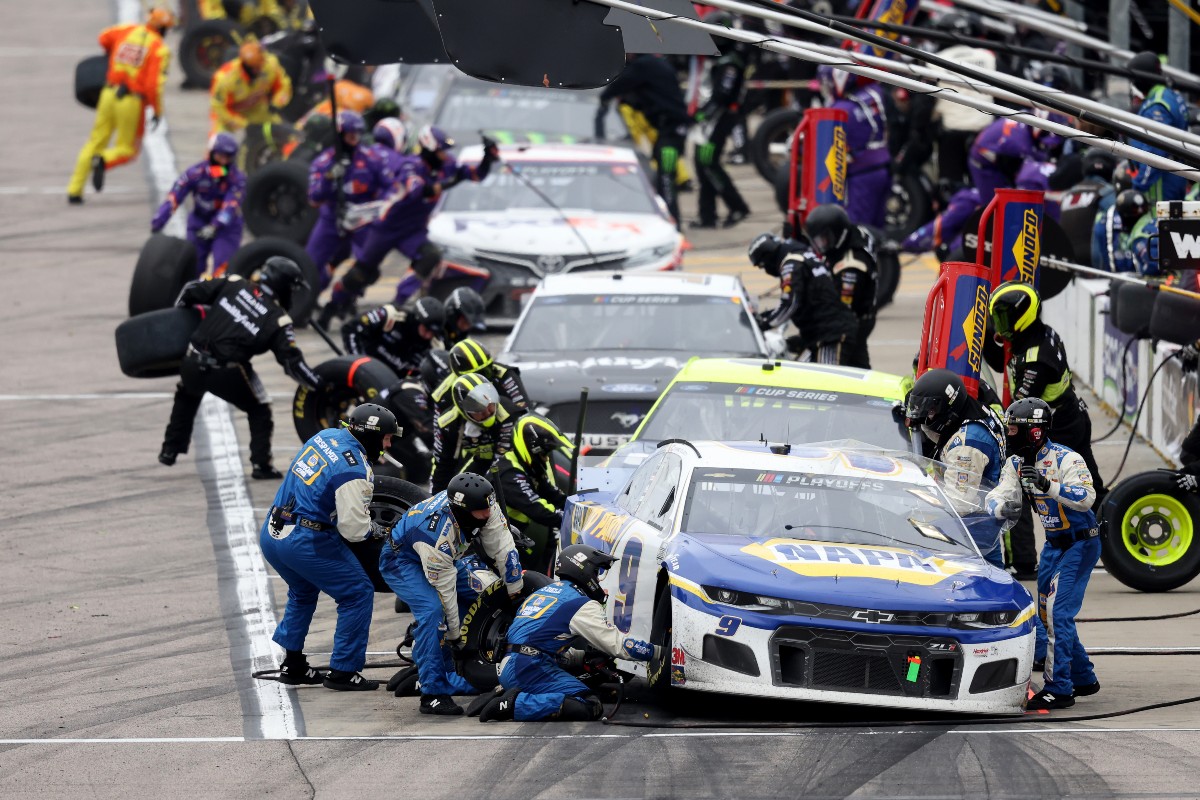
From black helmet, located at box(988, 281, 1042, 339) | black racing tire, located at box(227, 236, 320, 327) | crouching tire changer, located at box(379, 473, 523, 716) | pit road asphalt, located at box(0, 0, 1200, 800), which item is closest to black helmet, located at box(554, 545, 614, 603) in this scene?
crouching tire changer, located at box(379, 473, 523, 716)

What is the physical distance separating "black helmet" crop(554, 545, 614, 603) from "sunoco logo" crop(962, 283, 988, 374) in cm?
412

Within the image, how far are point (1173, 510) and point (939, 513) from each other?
275 cm

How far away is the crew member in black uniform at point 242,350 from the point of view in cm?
1560

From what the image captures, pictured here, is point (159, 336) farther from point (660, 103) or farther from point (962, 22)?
point (962, 22)

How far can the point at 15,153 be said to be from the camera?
30.3 meters

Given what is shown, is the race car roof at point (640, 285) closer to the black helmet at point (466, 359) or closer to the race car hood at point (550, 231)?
the black helmet at point (466, 359)

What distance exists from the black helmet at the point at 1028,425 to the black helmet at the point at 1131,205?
5860 mm

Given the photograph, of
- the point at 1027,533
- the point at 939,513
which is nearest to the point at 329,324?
the point at 1027,533

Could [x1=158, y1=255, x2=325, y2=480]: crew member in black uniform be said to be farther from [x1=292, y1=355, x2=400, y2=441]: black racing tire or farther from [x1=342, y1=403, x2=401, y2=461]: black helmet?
[x1=342, y1=403, x2=401, y2=461]: black helmet

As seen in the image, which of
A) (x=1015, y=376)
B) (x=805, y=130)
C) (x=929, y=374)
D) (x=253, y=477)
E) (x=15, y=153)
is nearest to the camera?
(x=929, y=374)

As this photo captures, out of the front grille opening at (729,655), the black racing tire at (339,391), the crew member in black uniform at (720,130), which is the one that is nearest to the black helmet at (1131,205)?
the black racing tire at (339,391)

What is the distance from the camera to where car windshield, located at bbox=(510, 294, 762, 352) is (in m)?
15.3

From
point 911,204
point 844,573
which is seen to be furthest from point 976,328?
Result: point 911,204

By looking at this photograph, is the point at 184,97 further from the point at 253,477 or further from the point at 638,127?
the point at 253,477
